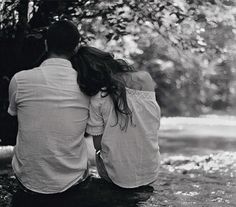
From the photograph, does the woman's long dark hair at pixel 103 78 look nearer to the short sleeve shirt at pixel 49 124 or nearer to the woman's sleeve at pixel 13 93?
the short sleeve shirt at pixel 49 124

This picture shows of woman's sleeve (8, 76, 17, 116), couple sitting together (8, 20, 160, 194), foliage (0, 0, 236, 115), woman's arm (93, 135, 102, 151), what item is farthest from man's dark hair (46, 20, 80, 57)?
foliage (0, 0, 236, 115)

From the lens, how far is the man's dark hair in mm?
2875

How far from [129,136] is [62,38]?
0.68 meters

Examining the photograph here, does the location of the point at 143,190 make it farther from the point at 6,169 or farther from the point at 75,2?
the point at 75,2

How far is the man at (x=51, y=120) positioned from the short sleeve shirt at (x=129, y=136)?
0.10 meters

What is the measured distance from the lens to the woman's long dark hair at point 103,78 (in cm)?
284

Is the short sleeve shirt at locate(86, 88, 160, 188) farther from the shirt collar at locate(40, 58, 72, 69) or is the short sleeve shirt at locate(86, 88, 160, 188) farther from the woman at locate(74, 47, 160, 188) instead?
the shirt collar at locate(40, 58, 72, 69)

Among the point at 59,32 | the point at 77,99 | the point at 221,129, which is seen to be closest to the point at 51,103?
the point at 77,99

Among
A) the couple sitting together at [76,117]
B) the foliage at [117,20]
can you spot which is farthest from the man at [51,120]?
the foliage at [117,20]

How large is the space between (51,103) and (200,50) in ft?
12.7

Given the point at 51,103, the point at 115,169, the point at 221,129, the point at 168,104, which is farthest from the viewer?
the point at 168,104

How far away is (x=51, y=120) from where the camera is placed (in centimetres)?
279

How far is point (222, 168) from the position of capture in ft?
20.8

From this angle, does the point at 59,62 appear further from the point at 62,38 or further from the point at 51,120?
the point at 51,120
